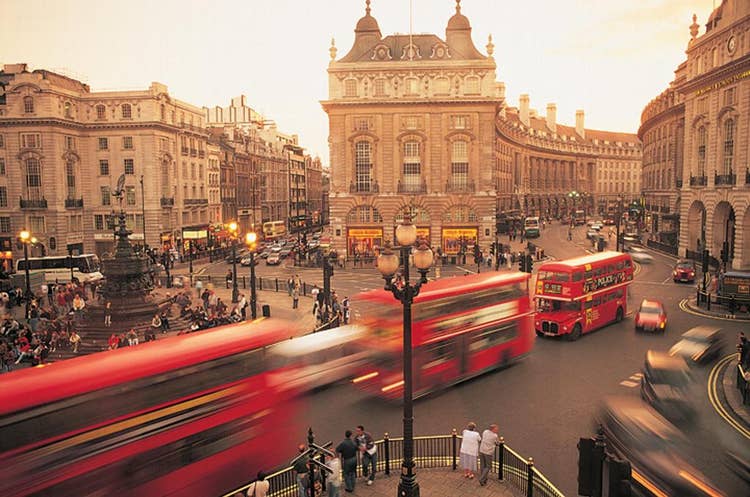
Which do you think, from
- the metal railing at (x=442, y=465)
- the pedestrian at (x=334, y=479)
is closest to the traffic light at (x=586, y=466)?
the metal railing at (x=442, y=465)

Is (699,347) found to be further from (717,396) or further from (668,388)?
(668,388)

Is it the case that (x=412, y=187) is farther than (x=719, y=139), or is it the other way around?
(x=412, y=187)

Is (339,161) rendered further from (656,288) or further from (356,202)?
(656,288)

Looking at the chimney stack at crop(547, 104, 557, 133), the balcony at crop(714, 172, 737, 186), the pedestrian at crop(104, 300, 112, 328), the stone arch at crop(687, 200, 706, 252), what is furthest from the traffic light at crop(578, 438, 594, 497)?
the chimney stack at crop(547, 104, 557, 133)

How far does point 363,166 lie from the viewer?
59.8 metres

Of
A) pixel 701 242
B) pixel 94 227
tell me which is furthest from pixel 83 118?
pixel 701 242

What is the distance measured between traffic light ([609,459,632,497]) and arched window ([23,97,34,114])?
60.2 m

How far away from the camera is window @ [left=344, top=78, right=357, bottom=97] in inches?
2311

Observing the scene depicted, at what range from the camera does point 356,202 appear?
59594mm

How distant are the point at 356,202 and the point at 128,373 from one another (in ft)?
164

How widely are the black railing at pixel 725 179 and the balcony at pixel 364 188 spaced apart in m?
29.9

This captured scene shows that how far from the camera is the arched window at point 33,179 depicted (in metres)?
55.0

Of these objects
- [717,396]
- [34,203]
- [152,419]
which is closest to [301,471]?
[152,419]

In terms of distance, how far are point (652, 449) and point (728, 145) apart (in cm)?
4106
